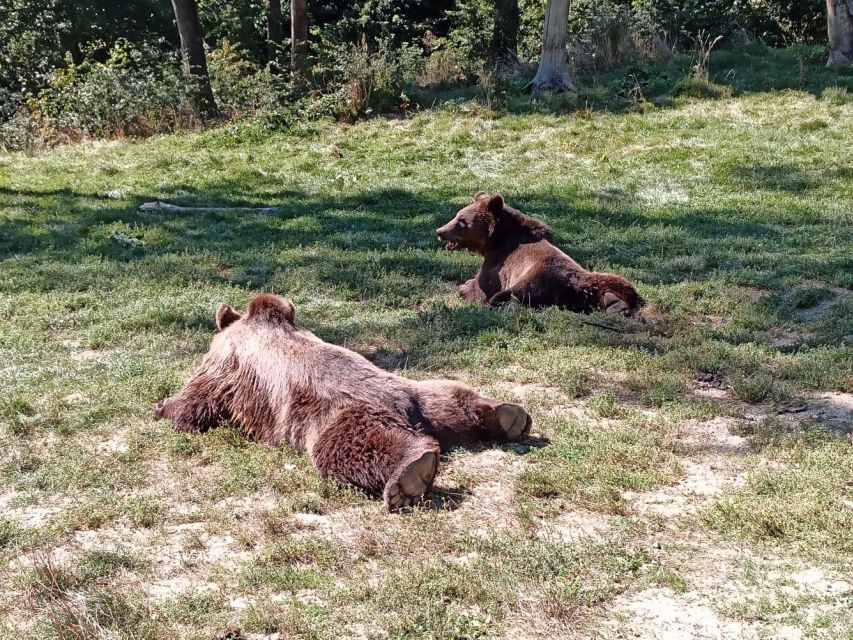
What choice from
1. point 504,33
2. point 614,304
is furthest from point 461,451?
point 504,33

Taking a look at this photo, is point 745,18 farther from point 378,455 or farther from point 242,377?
point 378,455

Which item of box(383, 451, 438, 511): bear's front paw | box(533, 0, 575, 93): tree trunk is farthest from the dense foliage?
box(383, 451, 438, 511): bear's front paw

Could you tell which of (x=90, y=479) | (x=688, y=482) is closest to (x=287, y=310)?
(x=90, y=479)

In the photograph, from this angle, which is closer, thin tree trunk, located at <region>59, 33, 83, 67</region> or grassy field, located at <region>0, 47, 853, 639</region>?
grassy field, located at <region>0, 47, 853, 639</region>

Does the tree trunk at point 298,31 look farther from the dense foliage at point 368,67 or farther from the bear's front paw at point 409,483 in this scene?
the bear's front paw at point 409,483

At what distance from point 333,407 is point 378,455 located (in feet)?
1.56

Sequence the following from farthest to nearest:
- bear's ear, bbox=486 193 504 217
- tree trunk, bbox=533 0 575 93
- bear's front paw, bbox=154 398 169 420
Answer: tree trunk, bbox=533 0 575 93
bear's ear, bbox=486 193 504 217
bear's front paw, bbox=154 398 169 420

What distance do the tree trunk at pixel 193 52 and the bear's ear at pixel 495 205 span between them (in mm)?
12865

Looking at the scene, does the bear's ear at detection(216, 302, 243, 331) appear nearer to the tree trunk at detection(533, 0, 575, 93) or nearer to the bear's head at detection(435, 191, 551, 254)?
the bear's head at detection(435, 191, 551, 254)

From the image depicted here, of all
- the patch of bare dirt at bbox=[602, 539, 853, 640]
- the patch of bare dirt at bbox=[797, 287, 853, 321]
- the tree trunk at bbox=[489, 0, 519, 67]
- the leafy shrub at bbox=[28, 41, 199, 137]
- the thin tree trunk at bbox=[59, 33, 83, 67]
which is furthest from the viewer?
the thin tree trunk at bbox=[59, 33, 83, 67]

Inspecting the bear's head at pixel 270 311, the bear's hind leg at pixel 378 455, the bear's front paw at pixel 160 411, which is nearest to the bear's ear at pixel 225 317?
the bear's head at pixel 270 311

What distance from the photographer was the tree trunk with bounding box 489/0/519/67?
70.0ft

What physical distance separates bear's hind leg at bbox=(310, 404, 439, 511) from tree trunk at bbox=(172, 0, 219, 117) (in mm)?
16791

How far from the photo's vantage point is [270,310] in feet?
20.1
